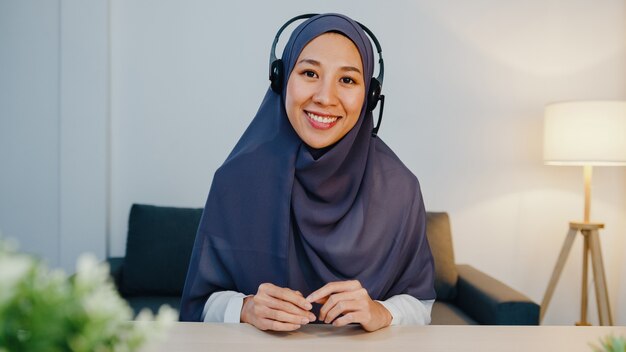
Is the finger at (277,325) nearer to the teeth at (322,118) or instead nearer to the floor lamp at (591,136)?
the teeth at (322,118)

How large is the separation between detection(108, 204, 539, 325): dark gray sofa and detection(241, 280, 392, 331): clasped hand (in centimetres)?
155

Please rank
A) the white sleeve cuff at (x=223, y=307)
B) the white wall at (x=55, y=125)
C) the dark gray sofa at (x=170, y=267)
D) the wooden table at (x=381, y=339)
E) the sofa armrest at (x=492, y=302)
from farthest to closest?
the white wall at (x=55, y=125), the dark gray sofa at (x=170, y=267), the sofa armrest at (x=492, y=302), the white sleeve cuff at (x=223, y=307), the wooden table at (x=381, y=339)

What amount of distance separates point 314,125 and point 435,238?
5.25 ft

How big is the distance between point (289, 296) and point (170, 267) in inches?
69.8

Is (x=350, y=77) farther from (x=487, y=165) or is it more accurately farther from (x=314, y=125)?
(x=487, y=165)

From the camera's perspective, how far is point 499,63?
307 centimetres

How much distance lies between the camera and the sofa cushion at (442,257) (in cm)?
262

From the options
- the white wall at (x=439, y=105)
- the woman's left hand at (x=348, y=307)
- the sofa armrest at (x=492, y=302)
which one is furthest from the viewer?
the white wall at (x=439, y=105)

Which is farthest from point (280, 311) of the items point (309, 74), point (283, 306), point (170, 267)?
point (170, 267)

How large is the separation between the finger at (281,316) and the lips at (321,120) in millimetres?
516

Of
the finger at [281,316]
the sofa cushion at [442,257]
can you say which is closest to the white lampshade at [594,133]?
the sofa cushion at [442,257]

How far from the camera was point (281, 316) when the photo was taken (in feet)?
2.95

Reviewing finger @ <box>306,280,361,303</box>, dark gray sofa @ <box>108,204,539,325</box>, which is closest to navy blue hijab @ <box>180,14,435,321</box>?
finger @ <box>306,280,361,303</box>

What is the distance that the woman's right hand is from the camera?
90 cm
